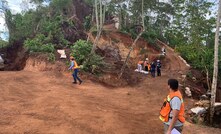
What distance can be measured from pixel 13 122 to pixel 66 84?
711 cm

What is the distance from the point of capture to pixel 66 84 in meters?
13.8

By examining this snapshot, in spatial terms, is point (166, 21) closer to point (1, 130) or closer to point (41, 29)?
point (41, 29)

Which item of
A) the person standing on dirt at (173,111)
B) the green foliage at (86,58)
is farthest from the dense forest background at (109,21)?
the person standing on dirt at (173,111)

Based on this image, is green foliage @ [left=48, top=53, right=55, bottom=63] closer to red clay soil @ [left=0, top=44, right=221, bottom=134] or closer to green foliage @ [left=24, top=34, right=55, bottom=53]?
green foliage @ [left=24, top=34, right=55, bottom=53]

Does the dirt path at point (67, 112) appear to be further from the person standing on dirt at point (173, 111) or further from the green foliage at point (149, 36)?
the green foliage at point (149, 36)

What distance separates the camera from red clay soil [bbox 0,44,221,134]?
22.0 ft

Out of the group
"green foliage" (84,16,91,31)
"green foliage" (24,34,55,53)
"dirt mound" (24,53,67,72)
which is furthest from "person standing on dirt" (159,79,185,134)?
"green foliage" (84,16,91,31)

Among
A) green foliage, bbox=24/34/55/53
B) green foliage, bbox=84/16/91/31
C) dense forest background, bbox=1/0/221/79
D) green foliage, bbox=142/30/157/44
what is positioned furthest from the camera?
green foliage, bbox=142/30/157/44

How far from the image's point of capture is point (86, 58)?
1739 cm

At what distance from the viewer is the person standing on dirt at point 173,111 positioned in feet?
14.0

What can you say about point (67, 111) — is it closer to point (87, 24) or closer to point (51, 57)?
point (51, 57)

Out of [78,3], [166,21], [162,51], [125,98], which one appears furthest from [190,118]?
[166,21]

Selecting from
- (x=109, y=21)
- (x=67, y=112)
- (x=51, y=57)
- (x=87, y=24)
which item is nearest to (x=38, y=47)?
(x=51, y=57)

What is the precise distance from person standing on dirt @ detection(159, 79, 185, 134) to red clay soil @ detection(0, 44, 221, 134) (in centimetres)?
267
